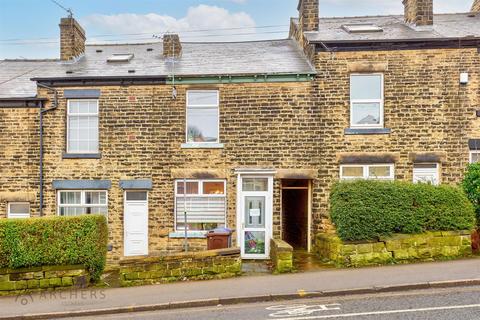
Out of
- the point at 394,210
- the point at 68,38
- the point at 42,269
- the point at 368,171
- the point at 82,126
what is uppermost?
the point at 68,38

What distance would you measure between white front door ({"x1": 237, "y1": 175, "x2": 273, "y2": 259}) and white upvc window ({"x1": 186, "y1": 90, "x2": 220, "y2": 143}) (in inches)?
76.7

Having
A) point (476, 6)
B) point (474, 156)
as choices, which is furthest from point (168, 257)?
point (476, 6)

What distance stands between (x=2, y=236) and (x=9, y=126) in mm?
6387

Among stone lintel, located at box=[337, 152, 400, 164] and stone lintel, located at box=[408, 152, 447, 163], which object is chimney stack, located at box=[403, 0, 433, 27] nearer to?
stone lintel, located at box=[408, 152, 447, 163]

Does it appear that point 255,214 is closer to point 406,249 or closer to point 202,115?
Answer: point 202,115

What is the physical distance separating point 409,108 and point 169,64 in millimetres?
8399

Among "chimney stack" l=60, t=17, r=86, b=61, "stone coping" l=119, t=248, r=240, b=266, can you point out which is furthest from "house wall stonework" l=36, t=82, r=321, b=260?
"stone coping" l=119, t=248, r=240, b=266

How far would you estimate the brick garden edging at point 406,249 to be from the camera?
12180mm

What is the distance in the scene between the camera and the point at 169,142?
16.4 m

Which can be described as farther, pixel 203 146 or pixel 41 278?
pixel 203 146

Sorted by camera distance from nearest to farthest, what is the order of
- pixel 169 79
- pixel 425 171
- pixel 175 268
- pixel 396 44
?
pixel 175 268 < pixel 396 44 < pixel 425 171 < pixel 169 79

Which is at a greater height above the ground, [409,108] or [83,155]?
[409,108]

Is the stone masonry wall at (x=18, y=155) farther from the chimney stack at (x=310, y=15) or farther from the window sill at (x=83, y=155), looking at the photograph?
the chimney stack at (x=310, y=15)

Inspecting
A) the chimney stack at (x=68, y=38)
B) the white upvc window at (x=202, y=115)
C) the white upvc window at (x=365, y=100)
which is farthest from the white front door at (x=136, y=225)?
the white upvc window at (x=365, y=100)
